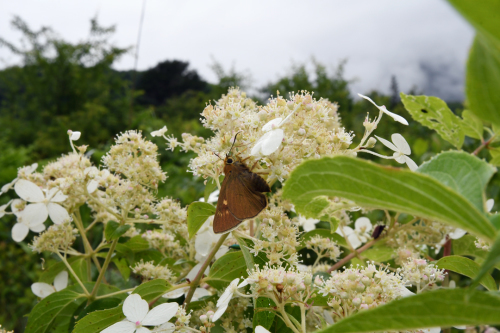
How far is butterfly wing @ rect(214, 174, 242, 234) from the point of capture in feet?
2.25

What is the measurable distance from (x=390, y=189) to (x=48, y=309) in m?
0.85

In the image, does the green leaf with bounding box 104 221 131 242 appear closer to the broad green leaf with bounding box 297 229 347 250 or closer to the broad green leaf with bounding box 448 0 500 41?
the broad green leaf with bounding box 297 229 347 250

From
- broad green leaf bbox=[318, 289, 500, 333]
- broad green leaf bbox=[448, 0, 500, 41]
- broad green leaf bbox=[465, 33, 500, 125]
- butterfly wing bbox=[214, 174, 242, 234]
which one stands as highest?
broad green leaf bbox=[448, 0, 500, 41]

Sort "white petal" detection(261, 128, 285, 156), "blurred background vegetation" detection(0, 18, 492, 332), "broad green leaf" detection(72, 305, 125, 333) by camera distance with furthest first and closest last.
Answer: "blurred background vegetation" detection(0, 18, 492, 332)
"broad green leaf" detection(72, 305, 125, 333)
"white petal" detection(261, 128, 285, 156)

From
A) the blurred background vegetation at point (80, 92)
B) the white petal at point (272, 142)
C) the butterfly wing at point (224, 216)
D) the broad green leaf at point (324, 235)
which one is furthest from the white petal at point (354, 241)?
the blurred background vegetation at point (80, 92)

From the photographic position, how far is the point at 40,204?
0.90m

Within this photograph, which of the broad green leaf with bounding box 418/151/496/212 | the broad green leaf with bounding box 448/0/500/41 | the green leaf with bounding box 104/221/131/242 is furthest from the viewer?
the green leaf with bounding box 104/221/131/242

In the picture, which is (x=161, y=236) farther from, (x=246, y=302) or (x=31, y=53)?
(x=31, y=53)

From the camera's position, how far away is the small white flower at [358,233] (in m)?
1.05

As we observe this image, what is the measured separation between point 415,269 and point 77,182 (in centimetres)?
75

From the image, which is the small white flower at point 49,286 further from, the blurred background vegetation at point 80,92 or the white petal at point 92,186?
the blurred background vegetation at point 80,92

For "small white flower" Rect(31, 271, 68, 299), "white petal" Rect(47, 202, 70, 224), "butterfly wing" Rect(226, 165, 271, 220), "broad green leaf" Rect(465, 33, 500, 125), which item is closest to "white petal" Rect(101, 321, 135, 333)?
"butterfly wing" Rect(226, 165, 271, 220)

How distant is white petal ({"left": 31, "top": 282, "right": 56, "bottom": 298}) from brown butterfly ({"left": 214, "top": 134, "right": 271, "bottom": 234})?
625 mm

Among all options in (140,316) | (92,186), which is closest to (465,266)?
(140,316)
